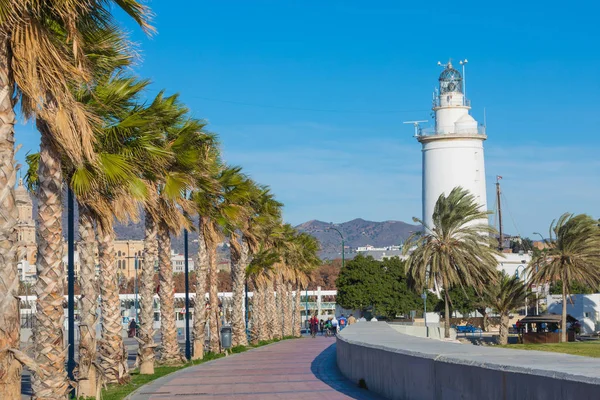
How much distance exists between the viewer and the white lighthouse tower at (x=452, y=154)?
3172 inches

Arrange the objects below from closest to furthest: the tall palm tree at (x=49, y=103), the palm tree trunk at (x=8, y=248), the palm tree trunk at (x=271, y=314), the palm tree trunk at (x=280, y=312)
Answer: the palm tree trunk at (x=8, y=248), the tall palm tree at (x=49, y=103), the palm tree trunk at (x=271, y=314), the palm tree trunk at (x=280, y=312)

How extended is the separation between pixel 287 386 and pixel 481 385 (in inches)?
341

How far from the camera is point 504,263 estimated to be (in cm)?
9981

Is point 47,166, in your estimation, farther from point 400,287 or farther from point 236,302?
point 400,287

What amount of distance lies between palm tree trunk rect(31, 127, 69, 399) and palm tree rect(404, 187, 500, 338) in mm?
43363

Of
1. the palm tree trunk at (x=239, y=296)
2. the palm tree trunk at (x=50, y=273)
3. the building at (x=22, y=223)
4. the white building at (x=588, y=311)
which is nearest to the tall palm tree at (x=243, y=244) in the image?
the palm tree trunk at (x=239, y=296)

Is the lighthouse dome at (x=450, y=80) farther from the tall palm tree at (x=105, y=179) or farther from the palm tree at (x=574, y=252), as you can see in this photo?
the tall palm tree at (x=105, y=179)

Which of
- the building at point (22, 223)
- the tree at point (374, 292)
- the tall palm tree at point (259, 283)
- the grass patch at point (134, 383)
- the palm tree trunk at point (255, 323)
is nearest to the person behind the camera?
the building at point (22, 223)

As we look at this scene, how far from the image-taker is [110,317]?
21.4 m

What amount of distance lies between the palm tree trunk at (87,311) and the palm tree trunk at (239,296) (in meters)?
23.4

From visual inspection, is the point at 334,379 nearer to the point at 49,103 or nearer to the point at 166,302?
the point at 49,103

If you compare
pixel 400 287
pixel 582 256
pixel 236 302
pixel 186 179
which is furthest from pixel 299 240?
pixel 186 179

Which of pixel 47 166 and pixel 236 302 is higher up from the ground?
pixel 47 166

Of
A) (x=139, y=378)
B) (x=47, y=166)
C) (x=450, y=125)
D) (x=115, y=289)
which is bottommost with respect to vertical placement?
(x=139, y=378)
